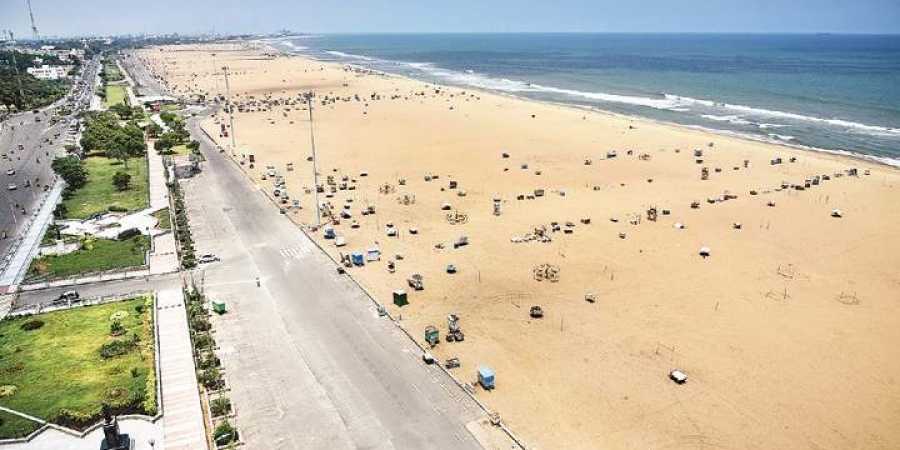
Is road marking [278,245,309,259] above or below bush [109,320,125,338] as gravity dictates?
above

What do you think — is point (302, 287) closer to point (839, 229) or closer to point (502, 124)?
point (839, 229)

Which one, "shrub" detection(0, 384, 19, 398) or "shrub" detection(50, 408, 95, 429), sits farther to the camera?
"shrub" detection(0, 384, 19, 398)

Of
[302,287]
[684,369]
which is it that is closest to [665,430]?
[684,369]

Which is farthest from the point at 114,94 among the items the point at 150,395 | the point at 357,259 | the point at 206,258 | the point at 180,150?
the point at 150,395

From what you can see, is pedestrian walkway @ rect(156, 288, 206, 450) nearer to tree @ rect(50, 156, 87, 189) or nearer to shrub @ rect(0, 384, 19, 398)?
shrub @ rect(0, 384, 19, 398)

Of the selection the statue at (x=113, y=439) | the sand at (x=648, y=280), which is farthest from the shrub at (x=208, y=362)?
the sand at (x=648, y=280)

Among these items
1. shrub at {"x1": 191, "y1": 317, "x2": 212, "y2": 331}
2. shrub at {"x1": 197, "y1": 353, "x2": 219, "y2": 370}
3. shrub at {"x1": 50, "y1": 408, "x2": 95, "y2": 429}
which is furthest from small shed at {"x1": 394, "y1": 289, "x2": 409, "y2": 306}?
shrub at {"x1": 50, "y1": 408, "x2": 95, "y2": 429}
